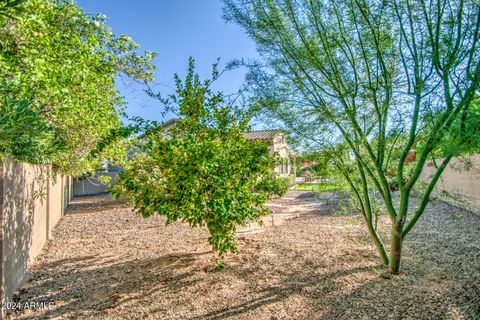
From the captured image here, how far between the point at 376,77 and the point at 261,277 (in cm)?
382

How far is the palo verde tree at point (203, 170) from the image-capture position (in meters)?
4.73

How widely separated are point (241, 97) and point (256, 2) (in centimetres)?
168

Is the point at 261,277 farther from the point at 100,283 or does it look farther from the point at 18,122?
the point at 18,122

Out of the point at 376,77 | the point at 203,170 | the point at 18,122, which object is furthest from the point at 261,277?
the point at 18,122

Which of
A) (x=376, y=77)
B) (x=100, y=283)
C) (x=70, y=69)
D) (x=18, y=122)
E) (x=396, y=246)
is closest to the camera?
(x=18, y=122)

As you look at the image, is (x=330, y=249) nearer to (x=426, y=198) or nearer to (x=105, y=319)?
(x=426, y=198)

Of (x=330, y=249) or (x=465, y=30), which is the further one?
(x=330, y=249)

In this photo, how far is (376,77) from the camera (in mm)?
4605

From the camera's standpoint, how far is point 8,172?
4168 millimetres

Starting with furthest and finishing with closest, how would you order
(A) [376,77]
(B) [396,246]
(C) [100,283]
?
(C) [100,283]
(B) [396,246]
(A) [376,77]

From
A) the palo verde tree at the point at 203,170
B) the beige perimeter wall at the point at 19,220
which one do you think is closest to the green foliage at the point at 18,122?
the beige perimeter wall at the point at 19,220

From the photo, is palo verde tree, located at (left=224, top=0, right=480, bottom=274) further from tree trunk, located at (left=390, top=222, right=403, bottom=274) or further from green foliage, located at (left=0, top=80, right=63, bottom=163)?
green foliage, located at (left=0, top=80, right=63, bottom=163)

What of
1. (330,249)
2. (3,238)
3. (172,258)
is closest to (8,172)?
(3,238)

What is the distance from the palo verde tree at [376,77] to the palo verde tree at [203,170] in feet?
2.90
